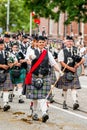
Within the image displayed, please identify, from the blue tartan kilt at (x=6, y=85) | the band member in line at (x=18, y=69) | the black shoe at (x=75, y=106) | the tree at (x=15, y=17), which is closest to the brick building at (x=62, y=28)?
the tree at (x=15, y=17)

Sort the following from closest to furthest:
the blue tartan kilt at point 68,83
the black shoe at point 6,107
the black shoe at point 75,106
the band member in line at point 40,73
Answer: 1. the band member in line at point 40,73
2. the black shoe at point 6,107
3. the black shoe at point 75,106
4. the blue tartan kilt at point 68,83

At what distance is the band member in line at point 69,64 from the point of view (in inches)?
472

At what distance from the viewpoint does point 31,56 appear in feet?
34.1

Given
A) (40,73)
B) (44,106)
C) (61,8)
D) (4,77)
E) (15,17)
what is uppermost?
(61,8)

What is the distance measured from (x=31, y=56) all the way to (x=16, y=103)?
3085mm

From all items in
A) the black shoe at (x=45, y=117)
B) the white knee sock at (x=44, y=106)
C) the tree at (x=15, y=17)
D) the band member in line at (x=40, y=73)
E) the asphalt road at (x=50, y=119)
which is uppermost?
the tree at (x=15, y=17)

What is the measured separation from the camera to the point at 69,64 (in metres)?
12.1

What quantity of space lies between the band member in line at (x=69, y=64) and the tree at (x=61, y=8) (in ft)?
54.1

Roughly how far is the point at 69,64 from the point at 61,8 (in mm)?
19114

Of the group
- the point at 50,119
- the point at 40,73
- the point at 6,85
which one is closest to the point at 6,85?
the point at 6,85

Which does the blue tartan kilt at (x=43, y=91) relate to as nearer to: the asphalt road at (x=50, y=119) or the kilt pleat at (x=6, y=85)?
the asphalt road at (x=50, y=119)

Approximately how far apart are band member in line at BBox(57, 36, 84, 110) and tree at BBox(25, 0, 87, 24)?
54.1 ft

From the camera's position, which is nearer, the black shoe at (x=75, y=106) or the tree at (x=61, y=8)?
the black shoe at (x=75, y=106)

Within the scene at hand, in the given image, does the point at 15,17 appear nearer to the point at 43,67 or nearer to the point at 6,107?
the point at 6,107
